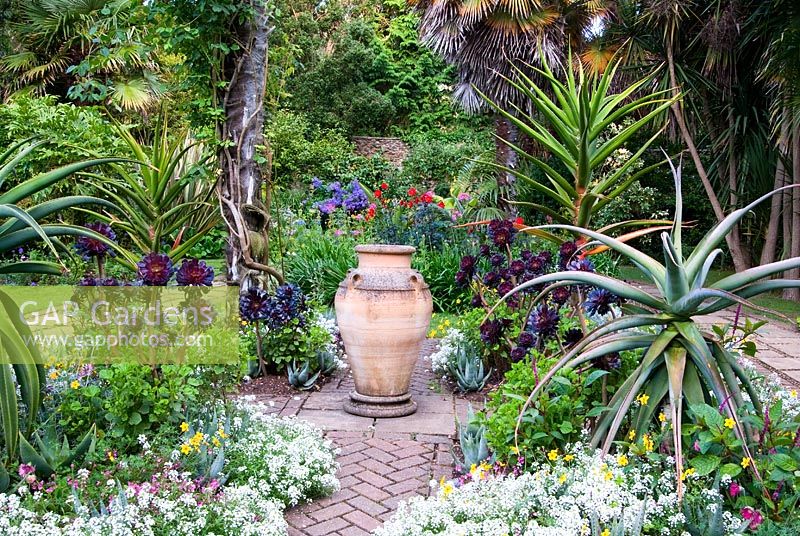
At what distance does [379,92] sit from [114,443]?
54.4ft

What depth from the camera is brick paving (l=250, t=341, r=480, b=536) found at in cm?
275

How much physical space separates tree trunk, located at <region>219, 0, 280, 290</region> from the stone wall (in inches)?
494

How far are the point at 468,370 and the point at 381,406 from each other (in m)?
0.69

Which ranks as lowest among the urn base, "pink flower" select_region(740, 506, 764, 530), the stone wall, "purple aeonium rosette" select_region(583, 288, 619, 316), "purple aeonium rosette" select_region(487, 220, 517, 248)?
the urn base

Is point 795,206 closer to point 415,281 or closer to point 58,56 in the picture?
point 415,281

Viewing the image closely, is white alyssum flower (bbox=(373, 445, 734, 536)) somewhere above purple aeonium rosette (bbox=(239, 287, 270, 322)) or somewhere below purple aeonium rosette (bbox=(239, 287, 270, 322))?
below

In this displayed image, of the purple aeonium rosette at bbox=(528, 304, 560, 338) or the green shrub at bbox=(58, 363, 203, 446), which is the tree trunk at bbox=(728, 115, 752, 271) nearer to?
the purple aeonium rosette at bbox=(528, 304, 560, 338)

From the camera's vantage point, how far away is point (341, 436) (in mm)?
3672

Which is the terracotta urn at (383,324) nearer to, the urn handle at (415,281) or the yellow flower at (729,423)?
the urn handle at (415,281)

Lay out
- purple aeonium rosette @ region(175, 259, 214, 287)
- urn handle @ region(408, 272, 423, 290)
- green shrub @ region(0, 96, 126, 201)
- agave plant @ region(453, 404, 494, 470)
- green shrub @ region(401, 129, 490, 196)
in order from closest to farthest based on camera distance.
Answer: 1. agave plant @ region(453, 404, 494, 470)
2. purple aeonium rosette @ region(175, 259, 214, 287)
3. urn handle @ region(408, 272, 423, 290)
4. green shrub @ region(0, 96, 126, 201)
5. green shrub @ region(401, 129, 490, 196)

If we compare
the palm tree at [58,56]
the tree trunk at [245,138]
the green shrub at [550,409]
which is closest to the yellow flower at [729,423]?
the green shrub at [550,409]

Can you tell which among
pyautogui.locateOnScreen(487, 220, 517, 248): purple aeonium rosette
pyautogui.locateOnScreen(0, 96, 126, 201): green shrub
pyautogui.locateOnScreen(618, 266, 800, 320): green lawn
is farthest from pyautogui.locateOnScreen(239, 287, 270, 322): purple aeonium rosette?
pyautogui.locateOnScreen(618, 266, 800, 320): green lawn

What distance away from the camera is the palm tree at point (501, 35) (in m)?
10.6

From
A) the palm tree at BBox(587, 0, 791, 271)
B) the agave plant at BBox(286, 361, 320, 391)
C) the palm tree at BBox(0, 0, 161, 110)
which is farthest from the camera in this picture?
the palm tree at BBox(0, 0, 161, 110)
